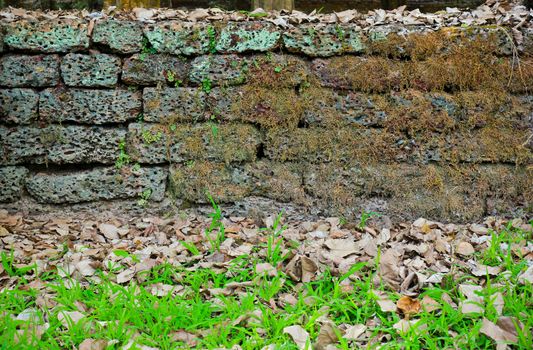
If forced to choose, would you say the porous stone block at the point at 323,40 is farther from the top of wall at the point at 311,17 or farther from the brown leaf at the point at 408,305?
the brown leaf at the point at 408,305

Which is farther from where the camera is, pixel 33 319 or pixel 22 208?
pixel 22 208

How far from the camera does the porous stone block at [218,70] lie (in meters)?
3.06

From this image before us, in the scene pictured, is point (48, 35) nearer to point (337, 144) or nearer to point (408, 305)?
point (337, 144)

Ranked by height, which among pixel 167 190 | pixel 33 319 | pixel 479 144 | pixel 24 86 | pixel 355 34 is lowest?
pixel 33 319

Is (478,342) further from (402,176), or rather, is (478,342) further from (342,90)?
(342,90)

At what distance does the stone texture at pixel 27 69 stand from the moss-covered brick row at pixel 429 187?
5.62 ft

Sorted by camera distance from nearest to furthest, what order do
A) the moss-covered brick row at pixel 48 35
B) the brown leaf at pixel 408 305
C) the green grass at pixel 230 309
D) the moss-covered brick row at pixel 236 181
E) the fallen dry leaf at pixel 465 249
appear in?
the green grass at pixel 230 309 < the brown leaf at pixel 408 305 < the fallen dry leaf at pixel 465 249 < the moss-covered brick row at pixel 48 35 < the moss-covered brick row at pixel 236 181

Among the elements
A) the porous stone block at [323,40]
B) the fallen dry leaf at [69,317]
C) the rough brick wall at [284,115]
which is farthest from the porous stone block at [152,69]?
the fallen dry leaf at [69,317]

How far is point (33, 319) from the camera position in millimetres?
2066

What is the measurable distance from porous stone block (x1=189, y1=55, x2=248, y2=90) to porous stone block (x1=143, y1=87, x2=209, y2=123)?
8 centimetres

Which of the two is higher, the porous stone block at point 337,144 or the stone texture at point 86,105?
the stone texture at point 86,105

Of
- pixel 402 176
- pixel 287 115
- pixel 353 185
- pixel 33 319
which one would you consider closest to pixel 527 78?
pixel 402 176

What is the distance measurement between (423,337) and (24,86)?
2666mm

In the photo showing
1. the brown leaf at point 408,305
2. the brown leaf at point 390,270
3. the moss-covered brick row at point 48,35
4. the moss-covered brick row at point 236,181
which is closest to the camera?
the brown leaf at point 408,305
